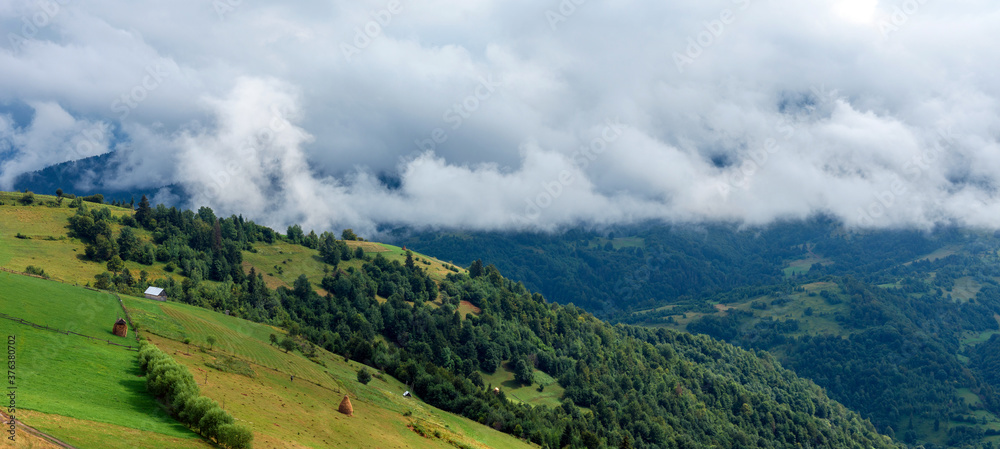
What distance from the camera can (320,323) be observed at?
182m

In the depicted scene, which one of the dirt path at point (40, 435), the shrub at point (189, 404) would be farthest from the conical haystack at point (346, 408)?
the dirt path at point (40, 435)

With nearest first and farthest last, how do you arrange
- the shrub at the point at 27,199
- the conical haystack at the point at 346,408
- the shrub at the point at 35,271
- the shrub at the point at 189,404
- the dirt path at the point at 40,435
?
the dirt path at the point at 40,435
the shrub at the point at 189,404
the conical haystack at the point at 346,408
the shrub at the point at 35,271
the shrub at the point at 27,199

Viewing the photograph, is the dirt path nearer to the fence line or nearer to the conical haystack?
the fence line

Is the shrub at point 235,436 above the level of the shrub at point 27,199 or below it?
below

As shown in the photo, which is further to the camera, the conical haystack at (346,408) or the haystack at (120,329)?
the conical haystack at (346,408)

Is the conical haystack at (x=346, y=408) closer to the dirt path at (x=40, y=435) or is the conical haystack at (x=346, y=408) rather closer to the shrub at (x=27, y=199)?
the dirt path at (x=40, y=435)

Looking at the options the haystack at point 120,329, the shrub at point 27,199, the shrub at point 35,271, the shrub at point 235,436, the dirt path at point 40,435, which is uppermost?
the shrub at point 27,199

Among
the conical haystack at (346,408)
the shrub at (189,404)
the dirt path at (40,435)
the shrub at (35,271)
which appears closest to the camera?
the dirt path at (40,435)

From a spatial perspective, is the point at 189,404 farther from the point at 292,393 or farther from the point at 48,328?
the point at 48,328

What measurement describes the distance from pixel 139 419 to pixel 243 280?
132 meters

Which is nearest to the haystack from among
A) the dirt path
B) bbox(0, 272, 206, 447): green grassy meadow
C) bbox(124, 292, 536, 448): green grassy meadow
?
bbox(0, 272, 206, 447): green grassy meadow

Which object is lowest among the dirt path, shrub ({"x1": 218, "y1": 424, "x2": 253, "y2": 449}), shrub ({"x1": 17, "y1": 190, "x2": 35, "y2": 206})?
the dirt path

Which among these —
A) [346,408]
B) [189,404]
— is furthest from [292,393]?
[189,404]

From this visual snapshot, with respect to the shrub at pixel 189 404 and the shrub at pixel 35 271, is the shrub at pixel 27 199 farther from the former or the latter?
the shrub at pixel 189 404
